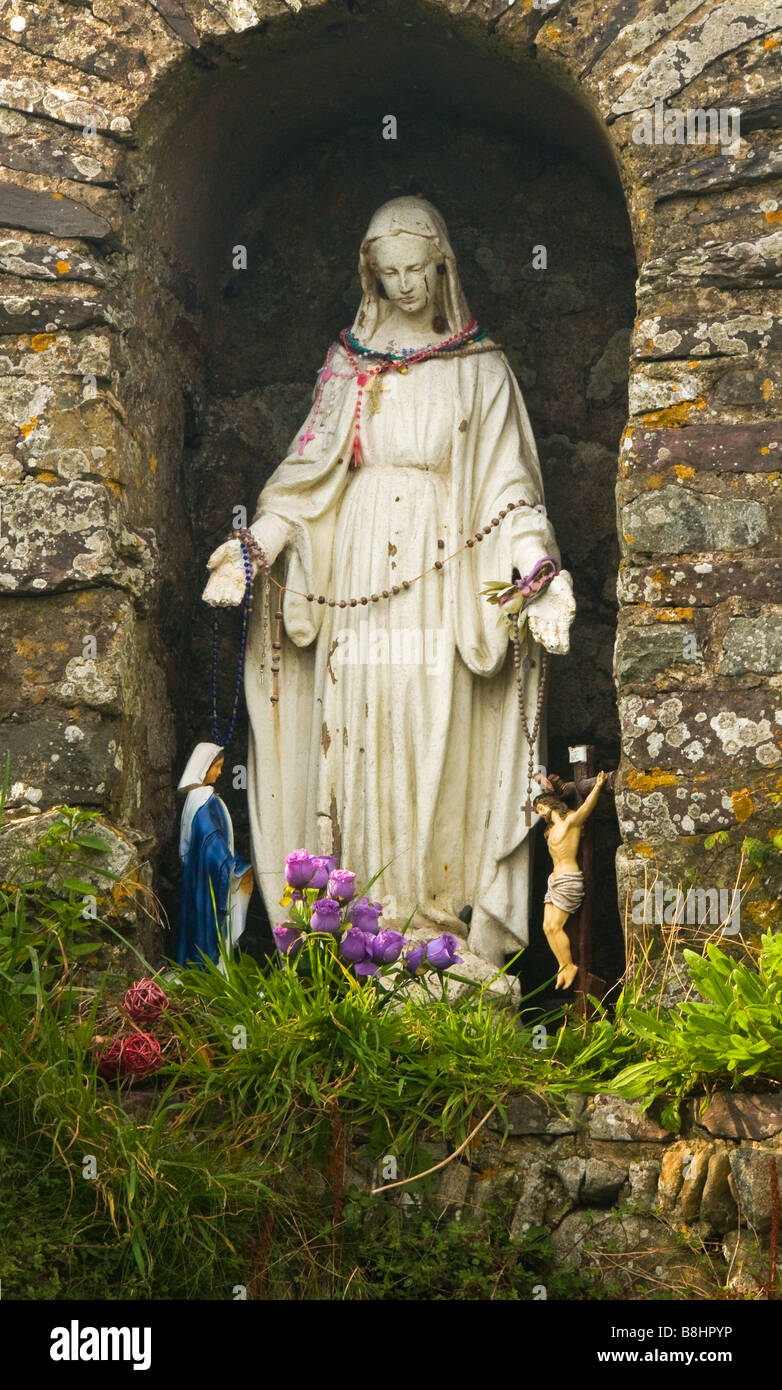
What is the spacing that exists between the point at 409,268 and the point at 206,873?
185cm

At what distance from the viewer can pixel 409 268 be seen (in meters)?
6.05

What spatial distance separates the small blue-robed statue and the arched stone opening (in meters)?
0.27

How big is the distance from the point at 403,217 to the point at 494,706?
57.8 inches

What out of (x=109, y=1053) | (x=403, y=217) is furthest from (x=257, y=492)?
(x=109, y=1053)

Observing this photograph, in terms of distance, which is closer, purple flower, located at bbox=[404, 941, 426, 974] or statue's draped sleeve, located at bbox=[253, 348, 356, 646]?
purple flower, located at bbox=[404, 941, 426, 974]

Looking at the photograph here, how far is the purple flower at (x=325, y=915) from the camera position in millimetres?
4969

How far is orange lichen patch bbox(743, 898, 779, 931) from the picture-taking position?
199 inches

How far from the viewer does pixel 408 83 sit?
6449 millimetres

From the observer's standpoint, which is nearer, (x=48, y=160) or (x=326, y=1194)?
(x=326, y=1194)

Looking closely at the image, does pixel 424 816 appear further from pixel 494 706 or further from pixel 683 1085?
pixel 683 1085

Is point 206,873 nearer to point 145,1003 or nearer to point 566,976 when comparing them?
point 145,1003

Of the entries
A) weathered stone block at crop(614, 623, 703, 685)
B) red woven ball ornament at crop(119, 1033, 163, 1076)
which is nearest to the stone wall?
red woven ball ornament at crop(119, 1033, 163, 1076)

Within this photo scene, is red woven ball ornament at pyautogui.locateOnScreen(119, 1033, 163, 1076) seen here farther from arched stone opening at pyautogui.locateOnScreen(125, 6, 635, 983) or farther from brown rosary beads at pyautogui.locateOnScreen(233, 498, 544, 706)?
brown rosary beads at pyautogui.locateOnScreen(233, 498, 544, 706)

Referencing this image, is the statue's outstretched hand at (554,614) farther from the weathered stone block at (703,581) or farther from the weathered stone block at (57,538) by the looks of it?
the weathered stone block at (57,538)
